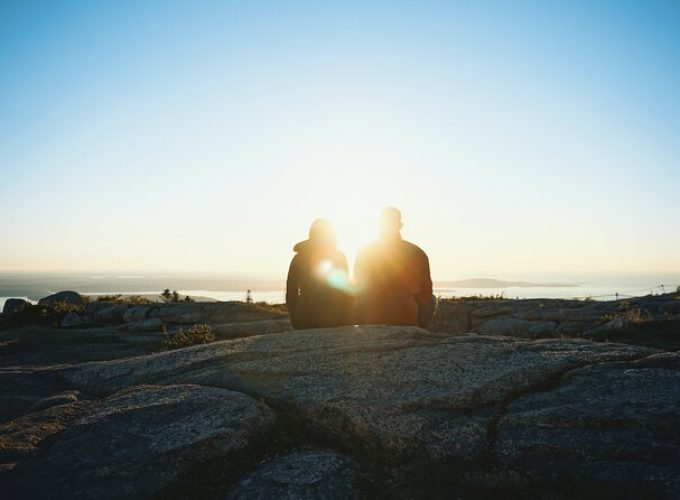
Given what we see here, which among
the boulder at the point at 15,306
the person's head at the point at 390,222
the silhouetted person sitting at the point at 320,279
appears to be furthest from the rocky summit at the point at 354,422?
the boulder at the point at 15,306

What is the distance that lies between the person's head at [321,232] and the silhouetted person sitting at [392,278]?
704mm

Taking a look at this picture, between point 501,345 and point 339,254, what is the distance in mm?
3956

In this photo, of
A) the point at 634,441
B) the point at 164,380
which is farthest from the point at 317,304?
the point at 634,441

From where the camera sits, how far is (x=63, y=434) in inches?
195

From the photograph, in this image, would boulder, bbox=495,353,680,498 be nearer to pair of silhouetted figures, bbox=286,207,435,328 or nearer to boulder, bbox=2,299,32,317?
pair of silhouetted figures, bbox=286,207,435,328

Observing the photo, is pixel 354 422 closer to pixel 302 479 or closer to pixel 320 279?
pixel 302 479

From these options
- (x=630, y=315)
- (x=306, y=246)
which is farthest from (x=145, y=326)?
(x=630, y=315)

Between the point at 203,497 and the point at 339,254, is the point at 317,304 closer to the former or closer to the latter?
the point at 339,254

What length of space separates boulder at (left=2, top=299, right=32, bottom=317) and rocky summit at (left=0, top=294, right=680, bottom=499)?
17224 mm

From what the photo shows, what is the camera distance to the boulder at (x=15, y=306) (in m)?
22.0

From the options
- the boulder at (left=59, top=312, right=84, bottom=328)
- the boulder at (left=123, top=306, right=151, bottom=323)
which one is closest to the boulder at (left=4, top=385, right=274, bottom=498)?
the boulder at (left=59, top=312, right=84, bottom=328)

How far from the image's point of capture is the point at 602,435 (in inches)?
174

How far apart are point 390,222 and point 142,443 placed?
5984mm

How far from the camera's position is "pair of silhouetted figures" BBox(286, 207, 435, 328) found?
9.32m
